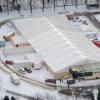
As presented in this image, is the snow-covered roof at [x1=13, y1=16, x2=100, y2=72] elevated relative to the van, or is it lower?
elevated

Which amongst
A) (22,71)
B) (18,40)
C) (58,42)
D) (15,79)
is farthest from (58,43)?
(15,79)

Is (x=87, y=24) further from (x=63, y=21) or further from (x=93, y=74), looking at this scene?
(x=93, y=74)

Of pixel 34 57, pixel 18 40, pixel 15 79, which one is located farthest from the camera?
pixel 18 40

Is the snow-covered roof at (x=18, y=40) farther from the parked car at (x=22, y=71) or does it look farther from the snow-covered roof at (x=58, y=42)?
the parked car at (x=22, y=71)

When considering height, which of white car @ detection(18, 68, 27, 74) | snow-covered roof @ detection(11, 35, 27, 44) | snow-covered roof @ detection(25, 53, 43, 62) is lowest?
white car @ detection(18, 68, 27, 74)

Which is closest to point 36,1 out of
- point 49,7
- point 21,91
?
point 49,7

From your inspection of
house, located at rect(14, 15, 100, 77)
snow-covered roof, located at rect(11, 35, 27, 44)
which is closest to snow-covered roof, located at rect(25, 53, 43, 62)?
house, located at rect(14, 15, 100, 77)

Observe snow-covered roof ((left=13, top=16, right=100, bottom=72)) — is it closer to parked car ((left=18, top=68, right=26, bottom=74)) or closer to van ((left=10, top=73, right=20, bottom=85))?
parked car ((left=18, top=68, right=26, bottom=74))

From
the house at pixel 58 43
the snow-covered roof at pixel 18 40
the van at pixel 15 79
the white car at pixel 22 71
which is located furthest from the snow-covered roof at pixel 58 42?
the van at pixel 15 79

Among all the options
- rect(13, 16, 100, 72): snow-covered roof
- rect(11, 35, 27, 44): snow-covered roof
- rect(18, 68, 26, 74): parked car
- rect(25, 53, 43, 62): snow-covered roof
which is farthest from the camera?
rect(11, 35, 27, 44): snow-covered roof

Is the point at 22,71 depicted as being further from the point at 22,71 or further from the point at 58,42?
the point at 58,42
